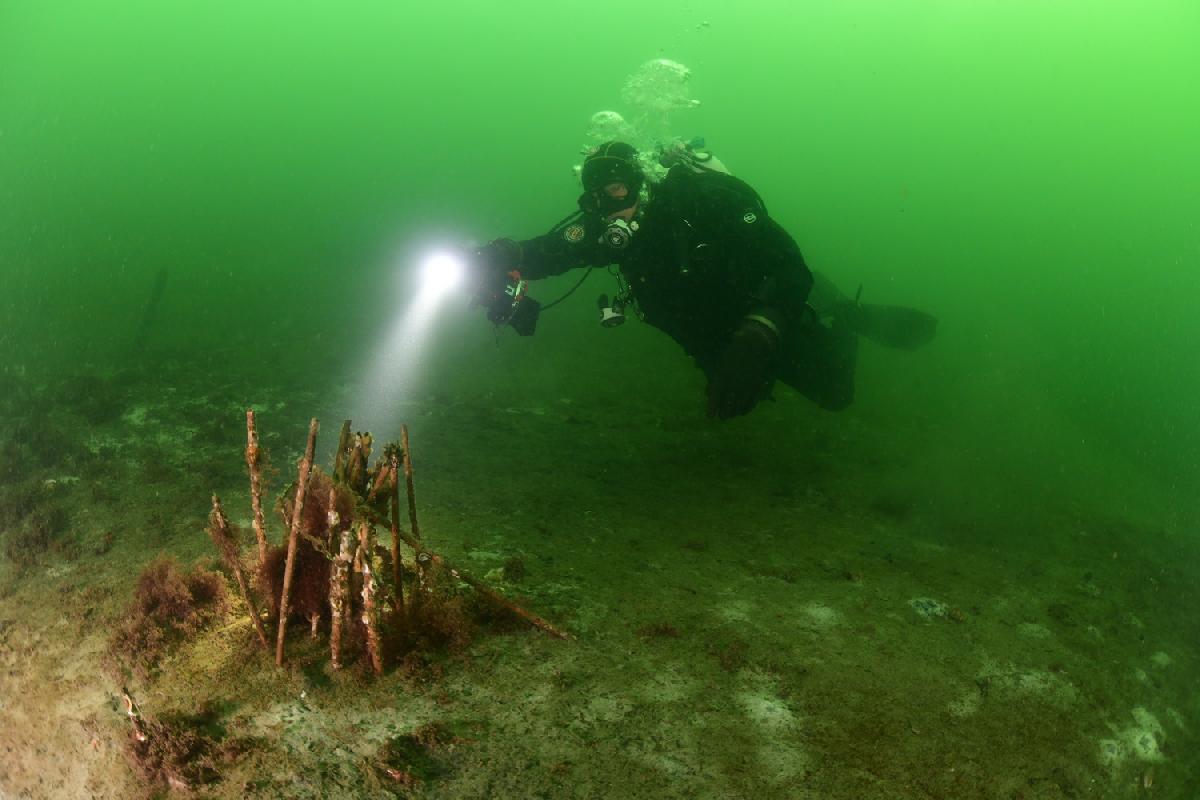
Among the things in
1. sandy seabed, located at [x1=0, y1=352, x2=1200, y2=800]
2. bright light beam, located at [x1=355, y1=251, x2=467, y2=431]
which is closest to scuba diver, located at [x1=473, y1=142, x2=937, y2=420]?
bright light beam, located at [x1=355, y1=251, x2=467, y2=431]

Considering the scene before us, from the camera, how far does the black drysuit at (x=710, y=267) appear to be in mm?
5602

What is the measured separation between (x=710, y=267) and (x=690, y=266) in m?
0.20

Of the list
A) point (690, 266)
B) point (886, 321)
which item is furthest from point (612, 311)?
point (886, 321)

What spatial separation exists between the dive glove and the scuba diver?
0.03m

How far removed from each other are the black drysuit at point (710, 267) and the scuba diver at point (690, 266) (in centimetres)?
1

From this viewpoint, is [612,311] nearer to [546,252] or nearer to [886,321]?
[546,252]

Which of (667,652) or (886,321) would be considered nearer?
(667,652)

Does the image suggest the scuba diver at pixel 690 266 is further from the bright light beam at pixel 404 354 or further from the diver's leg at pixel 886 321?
the diver's leg at pixel 886 321

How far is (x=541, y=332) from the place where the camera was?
14258 mm

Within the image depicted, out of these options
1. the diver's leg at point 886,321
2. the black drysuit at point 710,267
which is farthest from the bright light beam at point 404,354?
the diver's leg at point 886,321

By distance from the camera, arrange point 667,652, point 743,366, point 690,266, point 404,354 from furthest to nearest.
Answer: point 404,354 → point 690,266 → point 743,366 → point 667,652

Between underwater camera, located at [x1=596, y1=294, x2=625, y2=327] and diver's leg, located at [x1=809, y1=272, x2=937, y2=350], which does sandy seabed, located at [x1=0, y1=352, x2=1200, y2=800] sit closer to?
underwater camera, located at [x1=596, y1=294, x2=625, y2=327]

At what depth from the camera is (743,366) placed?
4.96 m

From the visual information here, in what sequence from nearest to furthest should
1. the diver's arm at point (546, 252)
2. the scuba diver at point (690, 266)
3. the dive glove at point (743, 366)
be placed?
1. the dive glove at point (743, 366)
2. the scuba diver at point (690, 266)
3. the diver's arm at point (546, 252)
